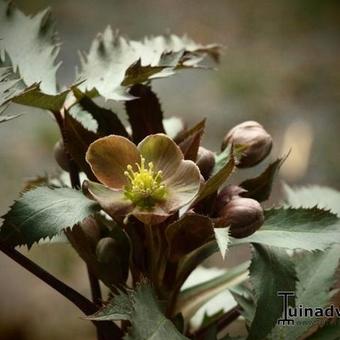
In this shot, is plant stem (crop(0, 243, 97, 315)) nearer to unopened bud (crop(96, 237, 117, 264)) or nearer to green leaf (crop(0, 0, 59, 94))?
unopened bud (crop(96, 237, 117, 264))

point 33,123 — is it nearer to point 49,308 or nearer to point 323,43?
point 49,308

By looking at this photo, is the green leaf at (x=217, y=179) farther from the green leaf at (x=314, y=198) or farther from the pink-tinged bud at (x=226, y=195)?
the green leaf at (x=314, y=198)

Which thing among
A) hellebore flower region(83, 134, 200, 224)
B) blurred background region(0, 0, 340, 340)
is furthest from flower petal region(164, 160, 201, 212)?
blurred background region(0, 0, 340, 340)

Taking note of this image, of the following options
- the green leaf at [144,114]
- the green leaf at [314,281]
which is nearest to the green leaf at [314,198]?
the green leaf at [314,281]

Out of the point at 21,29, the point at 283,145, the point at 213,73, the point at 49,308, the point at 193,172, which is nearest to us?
the point at 193,172

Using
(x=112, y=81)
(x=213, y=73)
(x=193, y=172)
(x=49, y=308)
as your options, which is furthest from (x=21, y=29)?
(x=213, y=73)

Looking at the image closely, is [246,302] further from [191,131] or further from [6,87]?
[6,87]
